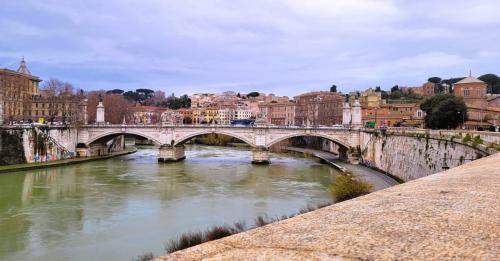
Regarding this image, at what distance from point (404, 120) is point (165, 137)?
102 ft

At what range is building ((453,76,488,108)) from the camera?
54.9 metres

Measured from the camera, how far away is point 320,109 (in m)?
68.6

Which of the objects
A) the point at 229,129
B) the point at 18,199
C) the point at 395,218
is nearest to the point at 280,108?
the point at 229,129

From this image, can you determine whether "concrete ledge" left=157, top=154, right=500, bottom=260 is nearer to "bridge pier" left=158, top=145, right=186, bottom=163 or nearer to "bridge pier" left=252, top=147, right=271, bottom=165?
"bridge pier" left=252, top=147, right=271, bottom=165

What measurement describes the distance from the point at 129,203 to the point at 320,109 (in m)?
52.3

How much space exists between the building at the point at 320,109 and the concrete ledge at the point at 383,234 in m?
52.7

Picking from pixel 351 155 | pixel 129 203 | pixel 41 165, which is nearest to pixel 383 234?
pixel 129 203

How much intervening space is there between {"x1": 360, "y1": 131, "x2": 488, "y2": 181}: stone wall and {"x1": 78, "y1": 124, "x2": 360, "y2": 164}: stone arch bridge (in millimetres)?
3289

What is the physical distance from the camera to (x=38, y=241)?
12594 millimetres

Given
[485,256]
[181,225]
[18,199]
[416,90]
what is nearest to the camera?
[485,256]

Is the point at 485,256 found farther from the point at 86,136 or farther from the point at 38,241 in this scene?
the point at 86,136

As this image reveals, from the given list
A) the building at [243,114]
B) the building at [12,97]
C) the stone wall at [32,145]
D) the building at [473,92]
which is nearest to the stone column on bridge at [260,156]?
the stone wall at [32,145]

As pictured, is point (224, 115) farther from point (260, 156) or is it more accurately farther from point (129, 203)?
point (129, 203)

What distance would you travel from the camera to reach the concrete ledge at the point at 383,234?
3922mm
